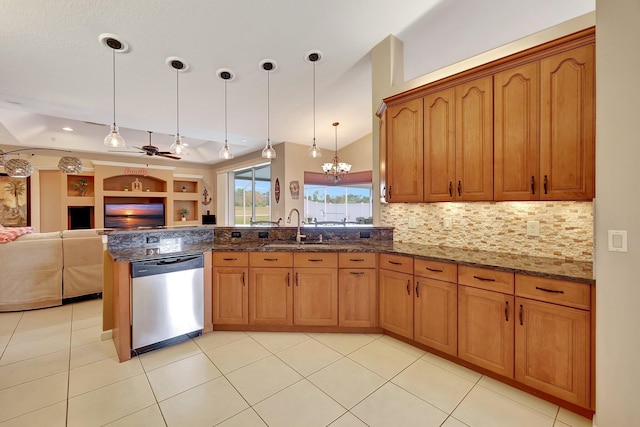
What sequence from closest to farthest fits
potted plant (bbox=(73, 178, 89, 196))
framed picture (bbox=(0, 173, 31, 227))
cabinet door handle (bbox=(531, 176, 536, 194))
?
cabinet door handle (bbox=(531, 176, 536, 194))
framed picture (bbox=(0, 173, 31, 227))
potted plant (bbox=(73, 178, 89, 196))

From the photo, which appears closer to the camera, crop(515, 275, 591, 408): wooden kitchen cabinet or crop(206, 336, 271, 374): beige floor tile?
crop(515, 275, 591, 408): wooden kitchen cabinet

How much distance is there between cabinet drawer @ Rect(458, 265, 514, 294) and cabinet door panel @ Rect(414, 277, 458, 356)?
0.12 m

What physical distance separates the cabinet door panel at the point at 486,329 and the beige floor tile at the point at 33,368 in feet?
10.6

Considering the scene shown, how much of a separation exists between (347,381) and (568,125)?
247 cm

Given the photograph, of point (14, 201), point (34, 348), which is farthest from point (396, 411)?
point (14, 201)

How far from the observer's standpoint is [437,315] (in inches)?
87.4

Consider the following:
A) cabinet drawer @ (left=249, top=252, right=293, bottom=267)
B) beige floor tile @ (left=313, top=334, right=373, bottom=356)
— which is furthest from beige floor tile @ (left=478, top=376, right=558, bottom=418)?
cabinet drawer @ (left=249, top=252, right=293, bottom=267)

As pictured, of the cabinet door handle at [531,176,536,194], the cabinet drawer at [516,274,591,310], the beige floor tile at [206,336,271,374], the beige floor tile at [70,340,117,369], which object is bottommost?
the beige floor tile at [70,340,117,369]

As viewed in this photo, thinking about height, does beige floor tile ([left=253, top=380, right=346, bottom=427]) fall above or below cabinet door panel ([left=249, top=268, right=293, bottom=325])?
below

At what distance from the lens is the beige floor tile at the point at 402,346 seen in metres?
2.35

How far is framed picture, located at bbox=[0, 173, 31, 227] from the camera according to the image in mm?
6191

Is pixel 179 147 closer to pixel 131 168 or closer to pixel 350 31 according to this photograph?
pixel 350 31

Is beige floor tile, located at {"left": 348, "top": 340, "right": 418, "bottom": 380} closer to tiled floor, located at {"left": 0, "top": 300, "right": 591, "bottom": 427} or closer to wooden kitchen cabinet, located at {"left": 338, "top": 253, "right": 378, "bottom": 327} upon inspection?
tiled floor, located at {"left": 0, "top": 300, "right": 591, "bottom": 427}

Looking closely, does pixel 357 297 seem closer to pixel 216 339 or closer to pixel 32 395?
pixel 216 339
